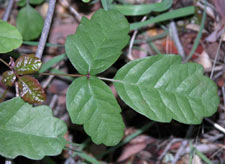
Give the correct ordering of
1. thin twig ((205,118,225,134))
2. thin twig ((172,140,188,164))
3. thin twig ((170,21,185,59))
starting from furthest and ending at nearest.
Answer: thin twig ((170,21,185,59))
thin twig ((172,140,188,164))
thin twig ((205,118,225,134))

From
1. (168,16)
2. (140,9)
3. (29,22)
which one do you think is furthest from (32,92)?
(168,16)

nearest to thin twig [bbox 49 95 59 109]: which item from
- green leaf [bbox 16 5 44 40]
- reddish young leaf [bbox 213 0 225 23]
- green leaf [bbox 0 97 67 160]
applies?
green leaf [bbox 16 5 44 40]

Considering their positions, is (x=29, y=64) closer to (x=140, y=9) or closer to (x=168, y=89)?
(x=168, y=89)

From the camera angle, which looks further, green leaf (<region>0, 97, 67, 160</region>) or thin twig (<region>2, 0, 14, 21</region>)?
thin twig (<region>2, 0, 14, 21</region>)

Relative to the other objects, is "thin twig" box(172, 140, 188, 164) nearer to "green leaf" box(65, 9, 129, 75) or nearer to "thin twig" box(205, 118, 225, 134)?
"thin twig" box(205, 118, 225, 134)

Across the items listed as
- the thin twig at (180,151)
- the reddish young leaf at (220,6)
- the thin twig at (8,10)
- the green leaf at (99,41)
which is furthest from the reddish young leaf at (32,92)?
the reddish young leaf at (220,6)

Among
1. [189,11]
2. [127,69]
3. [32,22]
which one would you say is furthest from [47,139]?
[189,11]

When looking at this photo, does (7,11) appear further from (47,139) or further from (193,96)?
(193,96)
